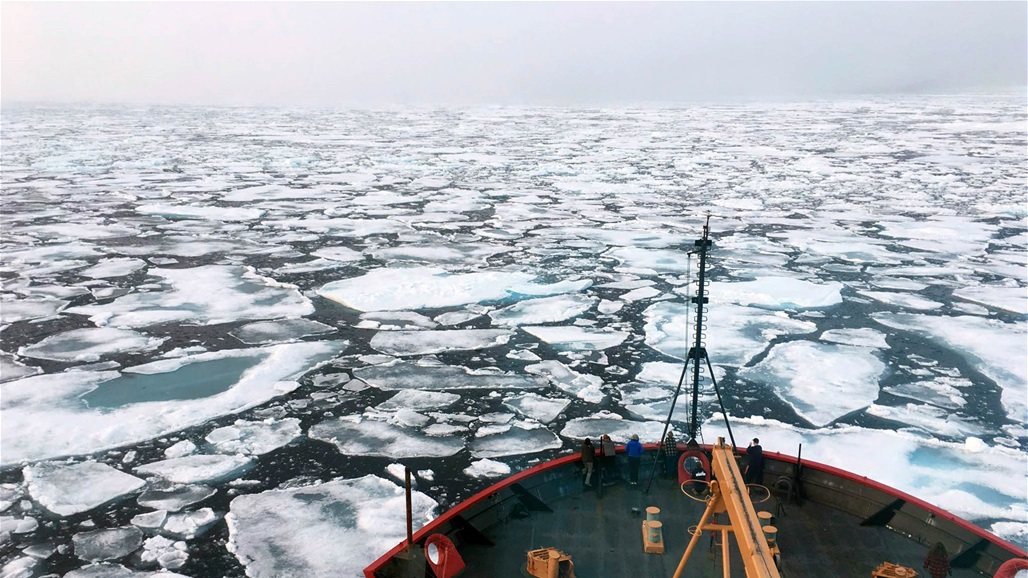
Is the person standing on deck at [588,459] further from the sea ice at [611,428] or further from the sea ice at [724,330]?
the sea ice at [724,330]

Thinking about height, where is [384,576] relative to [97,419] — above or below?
above

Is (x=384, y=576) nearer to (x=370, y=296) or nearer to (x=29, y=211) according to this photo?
(x=370, y=296)

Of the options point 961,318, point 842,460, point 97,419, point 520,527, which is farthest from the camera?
point 961,318

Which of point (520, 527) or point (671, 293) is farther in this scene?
point (671, 293)

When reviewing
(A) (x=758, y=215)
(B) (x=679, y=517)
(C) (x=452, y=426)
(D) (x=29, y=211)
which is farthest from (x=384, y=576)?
(D) (x=29, y=211)

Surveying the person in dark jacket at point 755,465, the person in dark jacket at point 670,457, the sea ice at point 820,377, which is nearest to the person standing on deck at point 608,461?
the person in dark jacket at point 670,457

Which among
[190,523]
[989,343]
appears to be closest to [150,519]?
[190,523]

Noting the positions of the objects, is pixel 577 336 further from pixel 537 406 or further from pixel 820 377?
pixel 820 377

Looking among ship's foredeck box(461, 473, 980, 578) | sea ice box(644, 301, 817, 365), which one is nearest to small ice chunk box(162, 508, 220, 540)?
ship's foredeck box(461, 473, 980, 578)

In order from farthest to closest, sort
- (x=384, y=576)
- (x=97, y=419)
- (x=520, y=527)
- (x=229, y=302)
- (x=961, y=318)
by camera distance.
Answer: (x=229, y=302)
(x=961, y=318)
(x=97, y=419)
(x=520, y=527)
(x=384, y=576)
